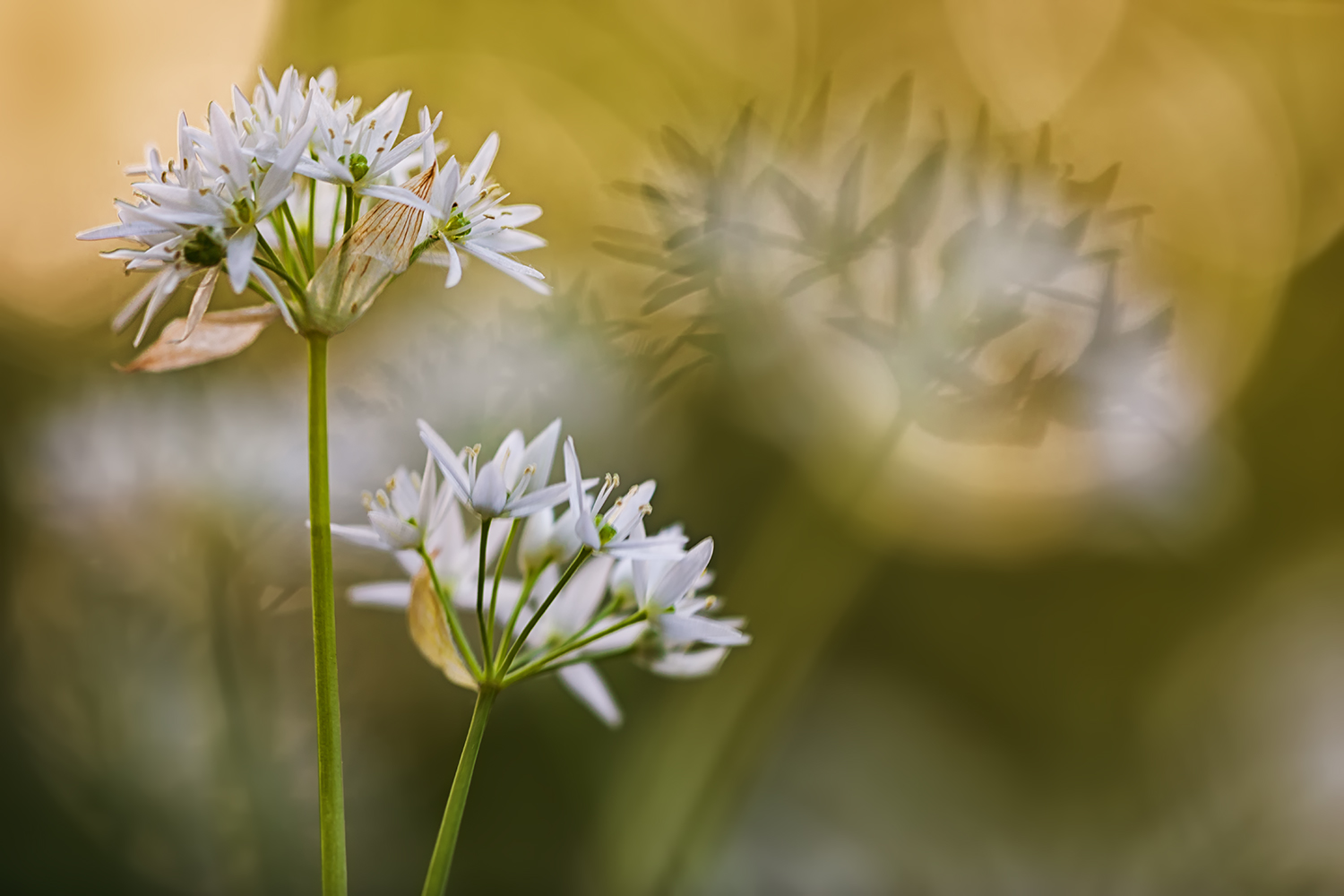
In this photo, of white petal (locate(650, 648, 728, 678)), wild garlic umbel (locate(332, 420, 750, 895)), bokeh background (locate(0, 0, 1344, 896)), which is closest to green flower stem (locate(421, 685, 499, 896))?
wild garlic umbel (locate(332, 420, 750, 895))

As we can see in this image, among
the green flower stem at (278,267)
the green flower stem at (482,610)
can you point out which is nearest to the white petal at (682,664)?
the green flower stem at (482,610)

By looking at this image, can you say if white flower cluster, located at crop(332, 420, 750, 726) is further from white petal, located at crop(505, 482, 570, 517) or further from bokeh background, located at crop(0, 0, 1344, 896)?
bokeh background, located at crop(0, 0, 1344, 896)

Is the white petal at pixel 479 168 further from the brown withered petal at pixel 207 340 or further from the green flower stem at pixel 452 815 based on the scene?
the green flower stem at pixel 452 815

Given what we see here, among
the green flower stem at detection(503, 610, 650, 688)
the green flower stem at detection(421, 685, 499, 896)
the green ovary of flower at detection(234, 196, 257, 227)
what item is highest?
the green ovary of flower at detection(234, 196, 257, 227)

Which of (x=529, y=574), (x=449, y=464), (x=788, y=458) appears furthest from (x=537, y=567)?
(x=788, y=458)

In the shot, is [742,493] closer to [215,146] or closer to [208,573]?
[208,573]

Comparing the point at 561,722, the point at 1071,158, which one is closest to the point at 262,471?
the point at 561,722

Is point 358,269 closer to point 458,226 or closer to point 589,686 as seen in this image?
point 458,226
